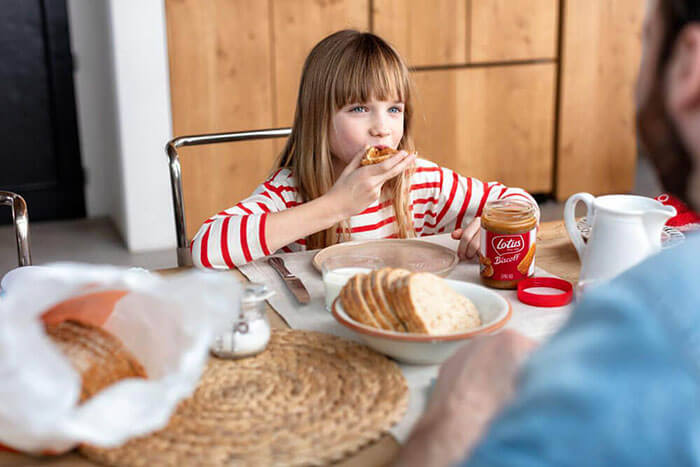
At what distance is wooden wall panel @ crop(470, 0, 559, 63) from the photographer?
12.5ft

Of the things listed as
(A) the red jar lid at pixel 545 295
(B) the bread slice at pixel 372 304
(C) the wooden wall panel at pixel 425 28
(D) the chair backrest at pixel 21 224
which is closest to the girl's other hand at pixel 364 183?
(A) the red jar lid at pixel 545 295

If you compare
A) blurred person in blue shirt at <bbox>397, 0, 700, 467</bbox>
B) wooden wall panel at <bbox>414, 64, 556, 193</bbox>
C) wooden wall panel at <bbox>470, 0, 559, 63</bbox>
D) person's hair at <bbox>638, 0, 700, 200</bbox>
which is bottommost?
wooden wall panel at <bbox>414, 64, 556, 193</bbox>

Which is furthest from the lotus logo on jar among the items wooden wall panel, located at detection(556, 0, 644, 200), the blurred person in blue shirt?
wooden wall panel, located at detection(556, 0, 644, 200)

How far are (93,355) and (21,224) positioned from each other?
81cm

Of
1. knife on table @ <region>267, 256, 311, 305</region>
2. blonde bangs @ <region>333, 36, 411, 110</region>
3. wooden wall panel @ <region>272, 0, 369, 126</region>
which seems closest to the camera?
knife on table @ <region>267, 256, 311, 305</region>

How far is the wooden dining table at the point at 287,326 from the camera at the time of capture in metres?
0.70

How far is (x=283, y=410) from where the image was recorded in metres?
0.78

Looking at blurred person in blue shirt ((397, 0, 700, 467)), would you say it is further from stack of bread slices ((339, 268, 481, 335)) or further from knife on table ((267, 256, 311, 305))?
knife on table ((267, 256, 311, 305))

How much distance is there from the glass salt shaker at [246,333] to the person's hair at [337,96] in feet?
2.29

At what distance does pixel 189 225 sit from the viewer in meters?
3.54

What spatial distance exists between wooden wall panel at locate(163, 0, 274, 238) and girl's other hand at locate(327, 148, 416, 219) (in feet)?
7.01

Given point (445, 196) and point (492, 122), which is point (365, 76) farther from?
point (492, 122)

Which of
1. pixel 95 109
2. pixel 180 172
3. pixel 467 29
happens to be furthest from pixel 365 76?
pixel 95 109

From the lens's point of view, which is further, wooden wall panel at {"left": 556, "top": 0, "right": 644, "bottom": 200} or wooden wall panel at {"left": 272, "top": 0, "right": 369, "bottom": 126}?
wooden wall panel at {"left": 556, "top": 0, "right": 644, "bottom": 200}
